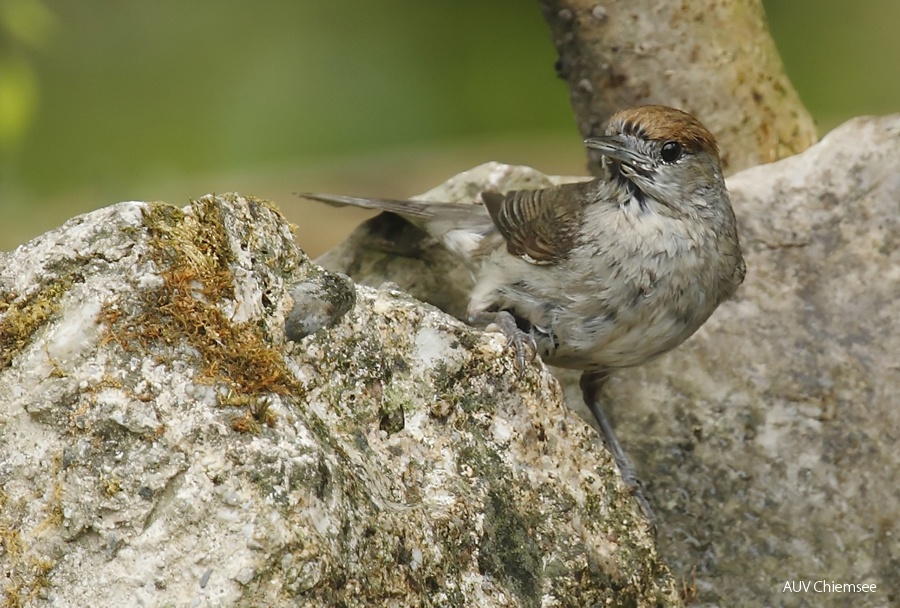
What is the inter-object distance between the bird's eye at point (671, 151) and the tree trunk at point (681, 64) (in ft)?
4.70

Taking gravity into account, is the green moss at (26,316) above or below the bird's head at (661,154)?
below

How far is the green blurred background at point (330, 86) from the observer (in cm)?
890

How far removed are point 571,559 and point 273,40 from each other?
7185 millimetres

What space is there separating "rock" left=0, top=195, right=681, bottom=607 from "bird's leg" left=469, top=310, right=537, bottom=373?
208 mm

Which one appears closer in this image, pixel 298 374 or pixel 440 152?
pixel 298 374

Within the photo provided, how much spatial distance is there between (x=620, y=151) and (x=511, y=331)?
768mm

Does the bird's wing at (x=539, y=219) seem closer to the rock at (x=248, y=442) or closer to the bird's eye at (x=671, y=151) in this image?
the bird's eye at (x=671, y=151)

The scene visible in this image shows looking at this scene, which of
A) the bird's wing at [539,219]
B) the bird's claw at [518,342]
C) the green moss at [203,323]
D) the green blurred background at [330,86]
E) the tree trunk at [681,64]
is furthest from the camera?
the green blurred background at [330,86]

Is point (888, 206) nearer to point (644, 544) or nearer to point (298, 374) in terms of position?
point (644, 544)

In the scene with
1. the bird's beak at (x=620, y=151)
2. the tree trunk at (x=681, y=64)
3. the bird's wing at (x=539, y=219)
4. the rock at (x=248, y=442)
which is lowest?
the rock at (x=248, y=442)

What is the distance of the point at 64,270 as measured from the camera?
8.38 ft

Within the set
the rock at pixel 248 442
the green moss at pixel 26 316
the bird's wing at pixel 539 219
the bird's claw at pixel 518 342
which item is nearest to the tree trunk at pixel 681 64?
the bird's wing at pixel 539 219

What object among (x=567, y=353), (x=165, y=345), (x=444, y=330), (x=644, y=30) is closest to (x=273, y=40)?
(x=644, y=30)

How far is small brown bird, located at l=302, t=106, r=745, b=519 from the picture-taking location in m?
3.95
